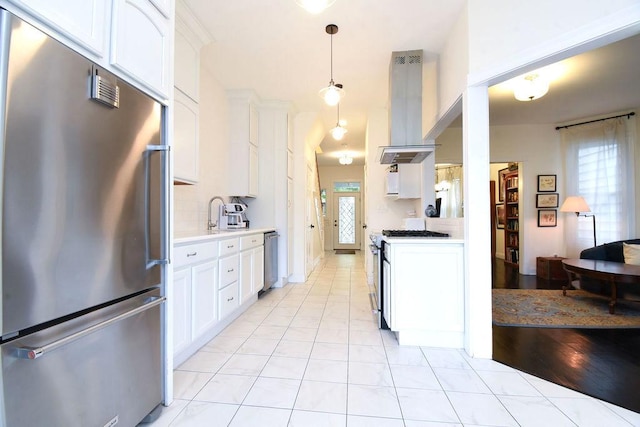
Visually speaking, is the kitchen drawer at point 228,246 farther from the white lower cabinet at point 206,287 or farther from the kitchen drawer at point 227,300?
the kitchen drawer at point 227,300

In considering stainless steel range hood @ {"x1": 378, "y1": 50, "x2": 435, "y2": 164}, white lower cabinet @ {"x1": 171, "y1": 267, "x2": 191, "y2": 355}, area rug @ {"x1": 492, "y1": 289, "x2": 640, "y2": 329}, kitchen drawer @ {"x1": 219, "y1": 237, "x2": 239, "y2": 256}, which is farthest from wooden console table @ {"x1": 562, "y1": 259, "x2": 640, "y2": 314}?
white lower cabinet @ {"x1": 171, "y1": 267, "x2": 191, "y2": 355}

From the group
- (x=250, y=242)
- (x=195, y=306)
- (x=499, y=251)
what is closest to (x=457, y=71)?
(x=250, y=242)

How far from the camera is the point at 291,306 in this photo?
11.3 ft

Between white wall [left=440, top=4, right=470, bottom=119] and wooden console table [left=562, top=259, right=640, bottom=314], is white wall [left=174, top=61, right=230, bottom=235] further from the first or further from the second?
wooden console table [left=562, top=259, right=640, bottom=314]

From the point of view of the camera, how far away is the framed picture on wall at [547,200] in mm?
5180

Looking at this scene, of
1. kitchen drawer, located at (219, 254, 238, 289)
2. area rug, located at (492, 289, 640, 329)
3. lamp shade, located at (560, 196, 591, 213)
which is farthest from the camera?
lamp shade, located at (560, 196, 591, 213)

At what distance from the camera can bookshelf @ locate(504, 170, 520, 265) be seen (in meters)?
6.31

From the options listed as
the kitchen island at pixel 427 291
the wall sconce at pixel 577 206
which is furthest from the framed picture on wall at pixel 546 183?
the kitchen island at pixel 427 291

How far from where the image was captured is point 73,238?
3.41ft

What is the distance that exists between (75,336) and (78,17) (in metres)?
1.19

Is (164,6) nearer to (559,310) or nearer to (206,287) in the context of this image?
(206,287)

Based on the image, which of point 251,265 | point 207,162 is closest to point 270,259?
point 251,265

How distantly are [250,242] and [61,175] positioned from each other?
233cm

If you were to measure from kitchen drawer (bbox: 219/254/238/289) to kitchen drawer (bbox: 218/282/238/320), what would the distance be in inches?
2.1
